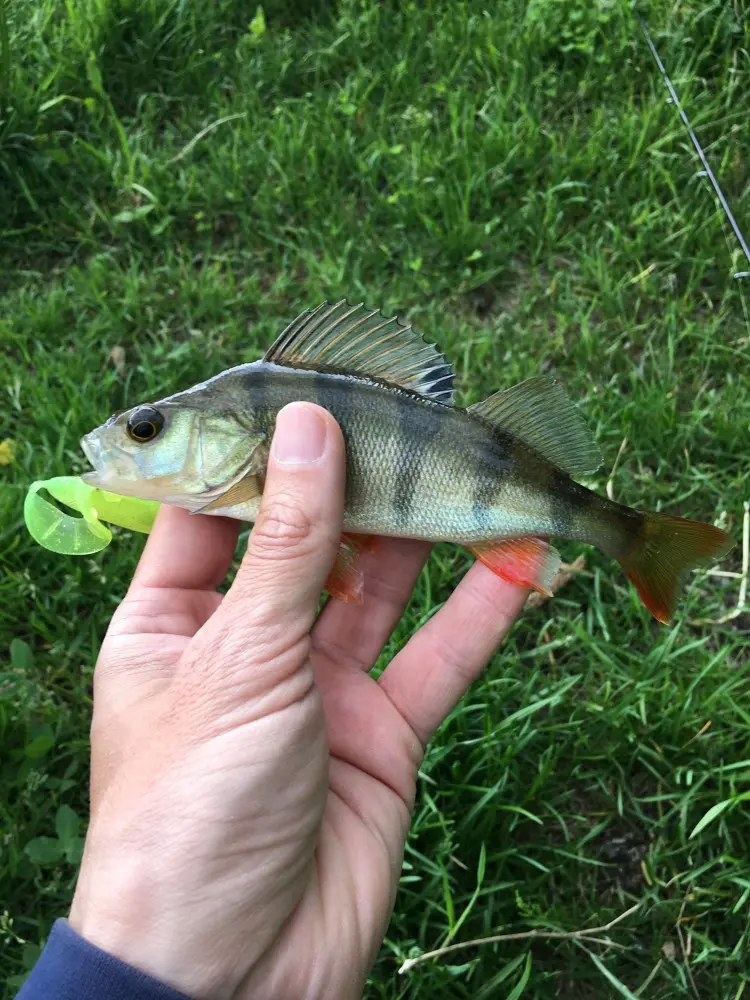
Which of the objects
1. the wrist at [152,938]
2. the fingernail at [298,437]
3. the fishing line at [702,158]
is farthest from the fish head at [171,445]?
the fishing line at [702,158]

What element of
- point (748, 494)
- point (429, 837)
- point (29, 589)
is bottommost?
point (429, 837)

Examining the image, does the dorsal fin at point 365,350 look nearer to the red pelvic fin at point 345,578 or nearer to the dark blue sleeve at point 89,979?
the red pelvic fin at point 345,578

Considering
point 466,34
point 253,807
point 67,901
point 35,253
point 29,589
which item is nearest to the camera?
point 253,807

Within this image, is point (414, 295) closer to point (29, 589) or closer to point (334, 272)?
point (334, 272)

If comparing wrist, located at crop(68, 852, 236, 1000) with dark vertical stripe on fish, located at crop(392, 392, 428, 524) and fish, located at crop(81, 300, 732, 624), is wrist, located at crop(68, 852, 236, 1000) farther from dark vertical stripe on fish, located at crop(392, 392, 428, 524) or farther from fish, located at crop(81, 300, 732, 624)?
dark vertical stripe on fish, located at crop(392, 392, 428, 524)

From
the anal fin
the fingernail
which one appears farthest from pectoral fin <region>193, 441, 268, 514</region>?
the anal fin

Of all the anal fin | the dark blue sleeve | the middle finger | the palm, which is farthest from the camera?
the middle finger

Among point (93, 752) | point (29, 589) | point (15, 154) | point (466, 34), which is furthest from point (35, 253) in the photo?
point (93, 752)
